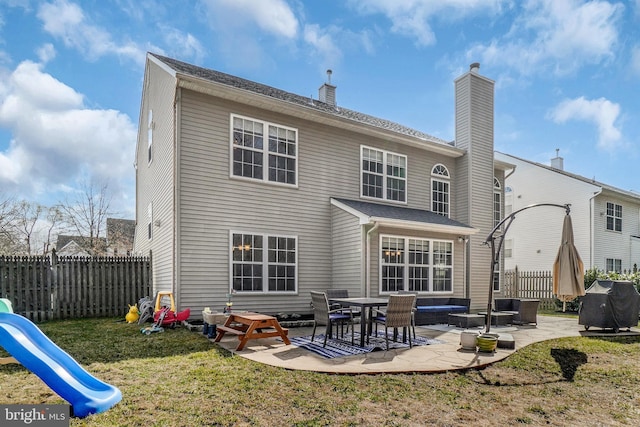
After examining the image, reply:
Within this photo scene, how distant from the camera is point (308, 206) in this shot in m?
10.5

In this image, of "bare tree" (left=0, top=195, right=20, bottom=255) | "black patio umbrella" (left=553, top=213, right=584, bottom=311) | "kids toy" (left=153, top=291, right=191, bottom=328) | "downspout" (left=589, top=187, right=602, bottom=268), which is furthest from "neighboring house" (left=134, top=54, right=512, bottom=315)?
"bare tree" (left=0, top=195, right=20, bottom=255)

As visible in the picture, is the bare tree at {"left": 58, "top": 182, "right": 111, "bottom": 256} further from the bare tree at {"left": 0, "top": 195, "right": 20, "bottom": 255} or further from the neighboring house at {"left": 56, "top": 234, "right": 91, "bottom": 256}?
the bare tree at {"left": 0, "top": 195, "right": 20, "bottom": 255}

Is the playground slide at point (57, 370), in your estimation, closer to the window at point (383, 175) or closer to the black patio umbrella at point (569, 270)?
the black patio umbrella at point (569, 270)

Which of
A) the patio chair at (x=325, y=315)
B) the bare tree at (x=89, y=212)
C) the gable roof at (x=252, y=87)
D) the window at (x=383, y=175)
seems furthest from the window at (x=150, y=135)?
the bare tree at (x=89, y=212)

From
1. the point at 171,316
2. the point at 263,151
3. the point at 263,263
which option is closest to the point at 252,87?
the point at 263,151

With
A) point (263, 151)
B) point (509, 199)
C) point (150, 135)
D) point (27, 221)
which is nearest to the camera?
point (263, 151)

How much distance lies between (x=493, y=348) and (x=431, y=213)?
6.66 metres

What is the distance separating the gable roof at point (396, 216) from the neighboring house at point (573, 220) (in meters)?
10.3

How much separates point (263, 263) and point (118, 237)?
2288cm

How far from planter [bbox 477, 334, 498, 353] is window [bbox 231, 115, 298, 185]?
6.02 m

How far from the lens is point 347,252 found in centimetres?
1012

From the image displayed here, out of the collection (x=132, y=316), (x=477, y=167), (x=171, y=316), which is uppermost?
(x=477, y=167)

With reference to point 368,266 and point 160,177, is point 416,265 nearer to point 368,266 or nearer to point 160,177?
point 368,266

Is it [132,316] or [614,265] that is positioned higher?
[614,265]
